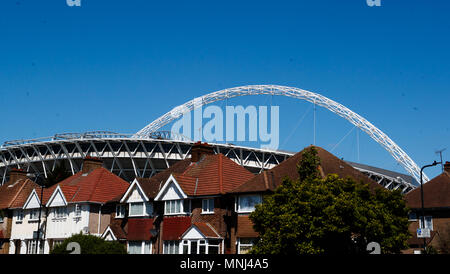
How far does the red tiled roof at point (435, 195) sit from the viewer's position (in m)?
53.2

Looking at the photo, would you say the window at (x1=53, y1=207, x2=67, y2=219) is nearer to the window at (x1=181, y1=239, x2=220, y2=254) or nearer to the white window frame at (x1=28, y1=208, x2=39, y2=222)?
the white window frame at (x1=28, y1=208, x2=39, y2=222)

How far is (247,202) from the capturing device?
4562 cm

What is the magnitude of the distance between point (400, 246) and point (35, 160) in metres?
119

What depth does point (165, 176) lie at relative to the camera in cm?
5691

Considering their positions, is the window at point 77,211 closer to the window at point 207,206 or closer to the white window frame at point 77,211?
the white window frame at point 77,211

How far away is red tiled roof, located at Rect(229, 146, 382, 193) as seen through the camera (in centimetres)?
4541

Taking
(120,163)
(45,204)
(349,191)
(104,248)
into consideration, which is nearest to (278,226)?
(349,191)

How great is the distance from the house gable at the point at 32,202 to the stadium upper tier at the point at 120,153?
2748 inches

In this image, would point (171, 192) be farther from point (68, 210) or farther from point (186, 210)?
point (68, 210)

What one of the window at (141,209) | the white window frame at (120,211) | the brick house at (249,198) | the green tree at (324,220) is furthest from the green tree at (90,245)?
the green tree at (324,220)

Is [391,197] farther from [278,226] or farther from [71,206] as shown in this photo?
[71,206]

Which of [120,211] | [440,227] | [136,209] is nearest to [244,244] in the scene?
[136,209]

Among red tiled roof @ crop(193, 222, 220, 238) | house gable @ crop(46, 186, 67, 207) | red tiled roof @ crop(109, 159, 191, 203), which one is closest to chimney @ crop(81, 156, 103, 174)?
house gable @ crop(46, 186, 67, 207)

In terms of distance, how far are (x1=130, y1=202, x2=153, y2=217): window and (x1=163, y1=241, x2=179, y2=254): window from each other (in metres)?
3.64
